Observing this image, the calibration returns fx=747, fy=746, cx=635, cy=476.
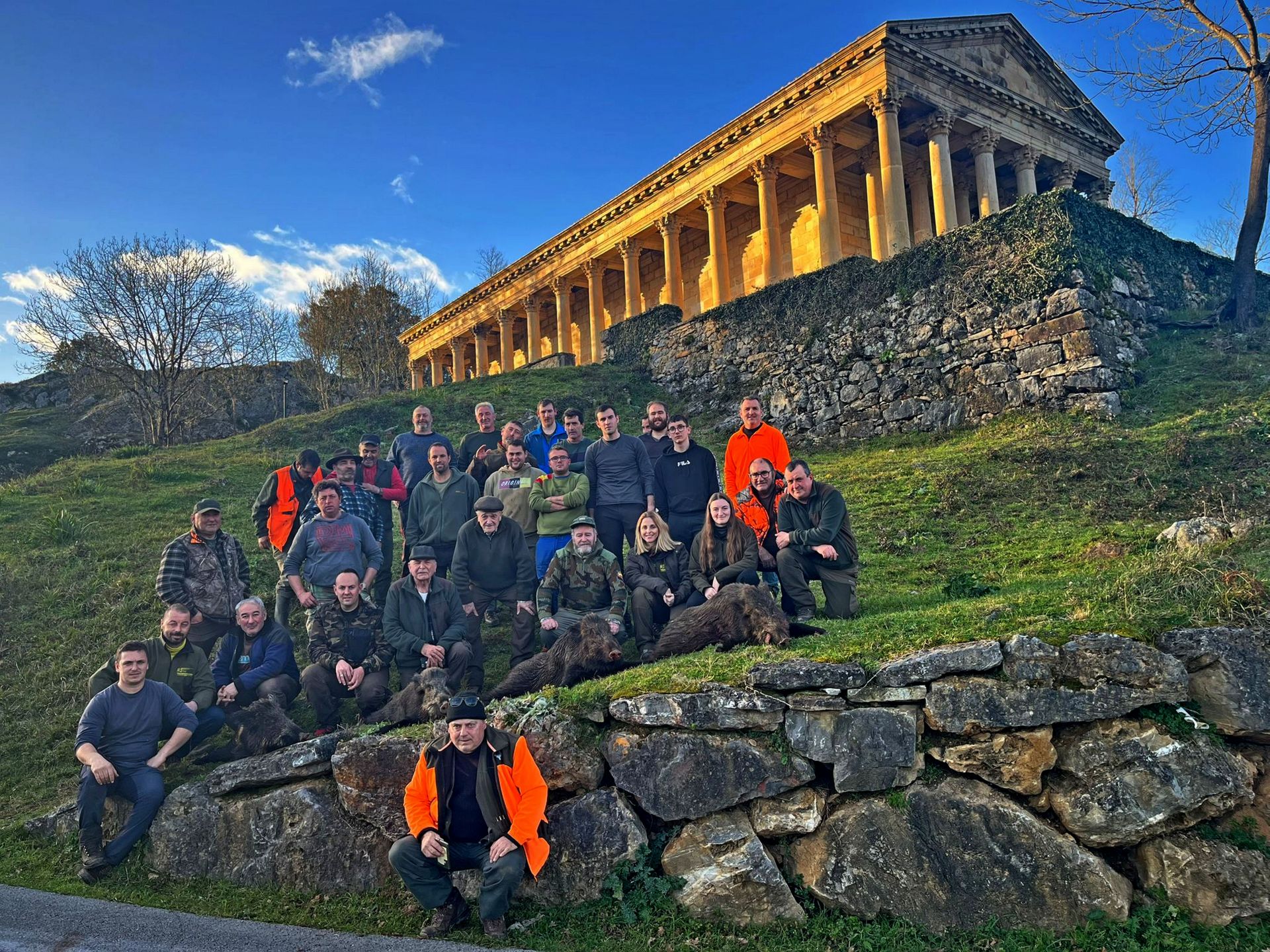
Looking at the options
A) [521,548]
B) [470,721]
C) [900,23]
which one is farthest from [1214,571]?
[900,23]

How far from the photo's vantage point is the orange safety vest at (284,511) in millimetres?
8453

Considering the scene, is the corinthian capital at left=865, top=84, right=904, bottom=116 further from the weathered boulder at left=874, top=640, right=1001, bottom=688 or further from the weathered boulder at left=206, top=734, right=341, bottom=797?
the weathered boulder at left=206, top=734, right=341, bottom=797

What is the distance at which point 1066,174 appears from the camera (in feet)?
84.5

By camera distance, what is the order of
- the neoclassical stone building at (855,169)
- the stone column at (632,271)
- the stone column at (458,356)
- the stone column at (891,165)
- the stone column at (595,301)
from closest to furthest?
the stone column at (891,165) → the neoclassical stone building at (855,169) → the stone column at (632,271) → the stone column at (595,301) → the stone column at (458,356)

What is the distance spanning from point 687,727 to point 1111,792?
2.55m

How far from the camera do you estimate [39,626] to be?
366 inches

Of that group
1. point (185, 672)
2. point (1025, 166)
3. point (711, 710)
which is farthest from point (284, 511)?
point (1025, 166)

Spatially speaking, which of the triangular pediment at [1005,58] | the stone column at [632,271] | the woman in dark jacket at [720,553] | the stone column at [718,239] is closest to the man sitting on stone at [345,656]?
the woman in dark jacket at [720,553]

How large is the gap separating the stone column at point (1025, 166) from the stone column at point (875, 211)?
4.51 metres

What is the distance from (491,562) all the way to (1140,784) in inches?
215

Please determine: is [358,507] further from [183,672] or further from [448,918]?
[448,918]

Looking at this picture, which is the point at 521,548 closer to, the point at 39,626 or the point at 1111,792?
the point at 1111,792

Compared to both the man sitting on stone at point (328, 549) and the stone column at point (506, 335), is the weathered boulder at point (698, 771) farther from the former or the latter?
the stone column at point (506, 335)

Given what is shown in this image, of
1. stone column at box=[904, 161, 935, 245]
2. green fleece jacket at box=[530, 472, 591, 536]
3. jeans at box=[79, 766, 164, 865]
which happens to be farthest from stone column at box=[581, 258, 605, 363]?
jeans at box=[79, 766, 164, 865]
